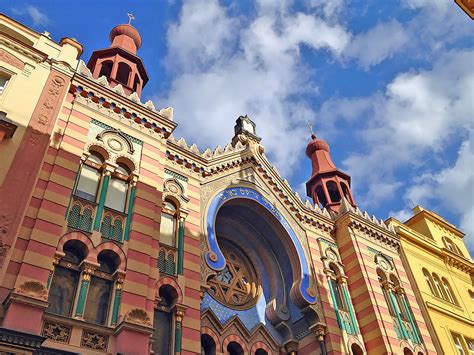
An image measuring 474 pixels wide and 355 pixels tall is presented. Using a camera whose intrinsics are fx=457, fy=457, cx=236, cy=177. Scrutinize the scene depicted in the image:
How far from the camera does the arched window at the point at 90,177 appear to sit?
13.7 meters

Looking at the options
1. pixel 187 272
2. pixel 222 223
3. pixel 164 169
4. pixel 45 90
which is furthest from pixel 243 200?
pixel 45 90

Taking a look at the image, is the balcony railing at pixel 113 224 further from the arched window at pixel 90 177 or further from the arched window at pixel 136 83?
the arched window at pixel 136 83

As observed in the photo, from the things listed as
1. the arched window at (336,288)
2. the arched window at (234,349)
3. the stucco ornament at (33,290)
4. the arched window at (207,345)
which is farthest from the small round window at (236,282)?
the stucco ornament at (33,290)

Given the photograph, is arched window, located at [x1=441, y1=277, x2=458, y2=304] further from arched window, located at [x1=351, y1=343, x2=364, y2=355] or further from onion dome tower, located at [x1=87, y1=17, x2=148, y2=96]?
onion dome tower, located at [x1=87, y1=17, x2=148, y2=96]

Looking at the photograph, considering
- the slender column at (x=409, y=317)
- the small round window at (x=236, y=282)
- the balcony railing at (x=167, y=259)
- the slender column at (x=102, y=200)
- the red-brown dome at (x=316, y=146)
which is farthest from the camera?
the red-brown dome at (x=316, y=146)

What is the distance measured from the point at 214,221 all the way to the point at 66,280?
666cm

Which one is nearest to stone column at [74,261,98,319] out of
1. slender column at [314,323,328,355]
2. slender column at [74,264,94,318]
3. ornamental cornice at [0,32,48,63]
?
slender column at [74,264,94,318]

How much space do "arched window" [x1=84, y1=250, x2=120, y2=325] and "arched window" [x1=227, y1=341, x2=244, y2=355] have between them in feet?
18.7

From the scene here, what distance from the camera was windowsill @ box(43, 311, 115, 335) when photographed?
34.8 ft

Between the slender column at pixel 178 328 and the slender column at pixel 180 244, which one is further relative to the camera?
the slender column at pixel 180 244

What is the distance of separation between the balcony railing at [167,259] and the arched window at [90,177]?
2687mm

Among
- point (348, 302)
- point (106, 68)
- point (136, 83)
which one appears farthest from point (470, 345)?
Result: point (106, 68)

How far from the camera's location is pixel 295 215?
819 inches

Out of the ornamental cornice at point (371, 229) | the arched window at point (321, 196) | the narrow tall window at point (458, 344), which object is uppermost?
the arched window at point (321, 196)
